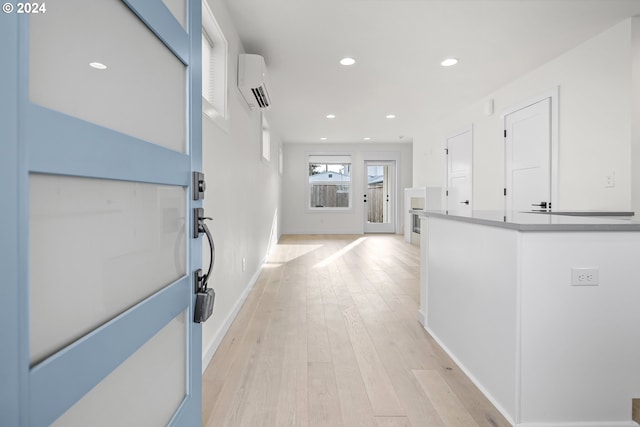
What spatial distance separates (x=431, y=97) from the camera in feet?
16.8

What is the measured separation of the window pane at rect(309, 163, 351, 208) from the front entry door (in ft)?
1.84

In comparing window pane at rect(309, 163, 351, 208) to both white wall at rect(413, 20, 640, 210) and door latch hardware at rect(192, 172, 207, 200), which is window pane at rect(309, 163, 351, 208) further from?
door latch hardware at rect(192, 172, 207, 200)

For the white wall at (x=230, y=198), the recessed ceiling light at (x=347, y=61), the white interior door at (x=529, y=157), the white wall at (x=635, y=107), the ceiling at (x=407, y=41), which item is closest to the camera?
the white wall at (x=230, y=198)

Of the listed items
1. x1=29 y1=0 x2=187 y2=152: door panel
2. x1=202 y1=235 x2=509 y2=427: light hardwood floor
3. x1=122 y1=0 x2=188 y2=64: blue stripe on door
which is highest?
x1=122 y1=0 x2=188 y2=64: blue stripe on door

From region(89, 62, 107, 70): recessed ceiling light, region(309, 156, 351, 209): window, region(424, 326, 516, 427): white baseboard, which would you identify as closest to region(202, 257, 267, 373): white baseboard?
region(424, 326, 516, 427): white baseboard

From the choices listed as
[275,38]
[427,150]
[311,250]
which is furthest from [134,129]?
[427,150]

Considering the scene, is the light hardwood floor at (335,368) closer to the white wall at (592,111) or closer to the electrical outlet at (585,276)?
the electrical outlet at (585,276)

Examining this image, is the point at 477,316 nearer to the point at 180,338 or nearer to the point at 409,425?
the point at 409,425

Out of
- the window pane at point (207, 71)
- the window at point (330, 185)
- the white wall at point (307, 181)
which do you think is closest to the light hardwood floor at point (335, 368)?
the window pane at point (207, 71)

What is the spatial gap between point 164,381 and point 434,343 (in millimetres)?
1877

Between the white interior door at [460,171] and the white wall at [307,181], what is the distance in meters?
3.18

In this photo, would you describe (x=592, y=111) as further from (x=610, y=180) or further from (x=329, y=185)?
(x=329, y=185)

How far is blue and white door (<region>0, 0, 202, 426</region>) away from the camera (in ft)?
1.55

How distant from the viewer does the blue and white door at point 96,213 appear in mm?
474
